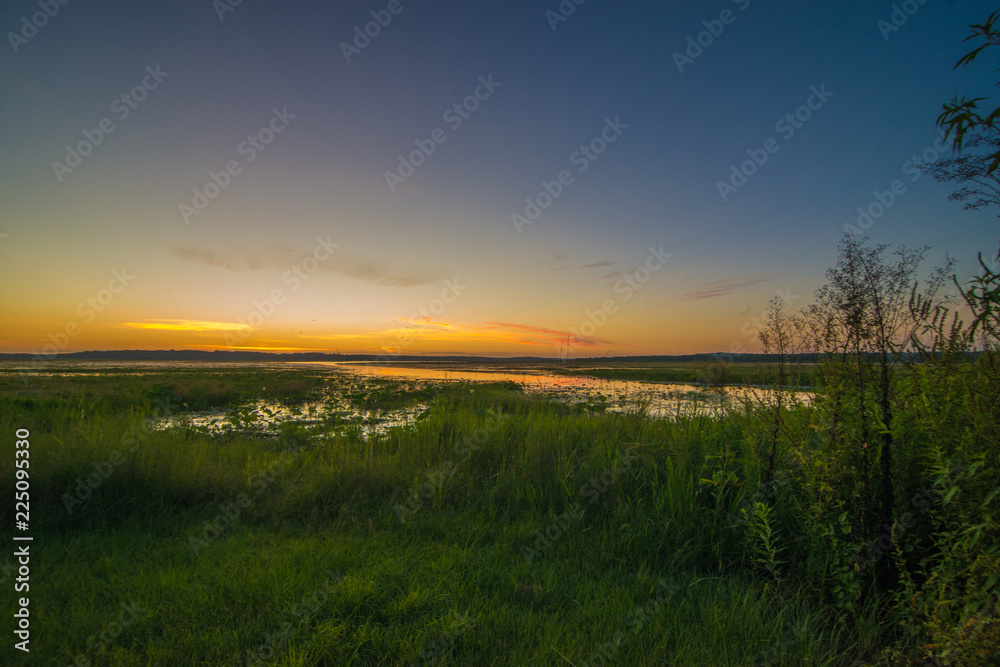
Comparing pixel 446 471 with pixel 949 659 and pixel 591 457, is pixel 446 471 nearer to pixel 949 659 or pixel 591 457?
pixel 591 457

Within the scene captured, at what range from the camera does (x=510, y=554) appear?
3887 millimetres

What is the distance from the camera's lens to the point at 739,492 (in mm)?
4246

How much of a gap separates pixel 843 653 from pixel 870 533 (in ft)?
2.78

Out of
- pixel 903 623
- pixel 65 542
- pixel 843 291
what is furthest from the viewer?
pixel 65 542

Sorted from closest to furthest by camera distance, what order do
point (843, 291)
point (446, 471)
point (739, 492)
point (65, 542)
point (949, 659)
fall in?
1. point (949, 659)
2. point (843, 291)
3. point (65, 542)
4. point (739, 492)
5. point (446, 471)

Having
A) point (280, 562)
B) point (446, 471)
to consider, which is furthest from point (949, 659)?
point (446, 471)

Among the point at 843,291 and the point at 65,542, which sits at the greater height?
the point at 843,291

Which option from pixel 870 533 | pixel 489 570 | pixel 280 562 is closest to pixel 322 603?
pixel 280 562

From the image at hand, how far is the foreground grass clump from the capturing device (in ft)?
8.23

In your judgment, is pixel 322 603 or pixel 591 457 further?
pixel 591 457

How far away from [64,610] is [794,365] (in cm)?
593

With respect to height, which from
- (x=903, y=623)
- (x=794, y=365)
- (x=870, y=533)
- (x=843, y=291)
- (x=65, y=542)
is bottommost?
(x=65, y=542)

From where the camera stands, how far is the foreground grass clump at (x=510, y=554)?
8.23 feet

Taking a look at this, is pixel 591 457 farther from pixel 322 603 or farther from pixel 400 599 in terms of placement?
pixel 322 603
